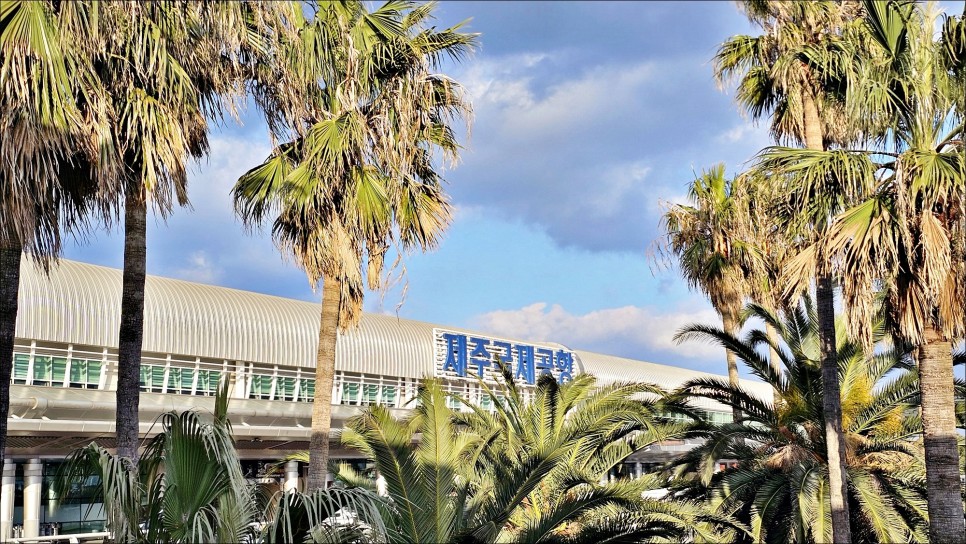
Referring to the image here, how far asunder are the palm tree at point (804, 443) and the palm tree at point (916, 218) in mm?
5490

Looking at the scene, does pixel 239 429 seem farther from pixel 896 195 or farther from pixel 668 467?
pixel 896 195

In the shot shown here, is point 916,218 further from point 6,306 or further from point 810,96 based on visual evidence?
point 6,306

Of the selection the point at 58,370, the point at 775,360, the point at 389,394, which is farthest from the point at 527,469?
the point at 389,394

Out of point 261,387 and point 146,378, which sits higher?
point 261,387

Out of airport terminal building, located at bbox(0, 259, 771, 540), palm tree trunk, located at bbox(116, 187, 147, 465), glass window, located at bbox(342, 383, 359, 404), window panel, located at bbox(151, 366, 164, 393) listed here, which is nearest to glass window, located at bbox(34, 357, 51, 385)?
airport terminal building, located at bbox(0, 259, 771, 540)

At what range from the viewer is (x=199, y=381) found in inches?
1129

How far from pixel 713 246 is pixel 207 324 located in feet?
49.2

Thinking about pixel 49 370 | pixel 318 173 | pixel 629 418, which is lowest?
pixel 629 418

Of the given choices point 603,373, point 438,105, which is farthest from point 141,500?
point 603,373

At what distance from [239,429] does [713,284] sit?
1365cm

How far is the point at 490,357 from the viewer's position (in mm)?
41188

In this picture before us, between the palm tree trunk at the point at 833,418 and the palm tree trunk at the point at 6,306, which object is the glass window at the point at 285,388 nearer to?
the palm tree trunk at the point at 833,418

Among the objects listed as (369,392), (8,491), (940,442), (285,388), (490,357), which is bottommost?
(8,491)

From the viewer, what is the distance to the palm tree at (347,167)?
15359 millimetres
